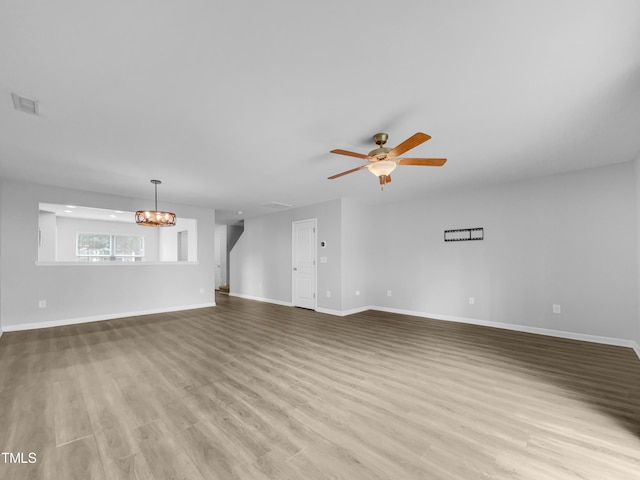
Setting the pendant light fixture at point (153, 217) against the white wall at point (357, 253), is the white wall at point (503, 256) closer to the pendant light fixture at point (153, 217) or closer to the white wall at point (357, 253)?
the white wall at point (357, 253)

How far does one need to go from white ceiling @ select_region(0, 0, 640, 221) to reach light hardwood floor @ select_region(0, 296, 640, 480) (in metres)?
2.47

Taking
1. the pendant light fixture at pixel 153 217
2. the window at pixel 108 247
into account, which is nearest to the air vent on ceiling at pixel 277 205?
the pendant light fixture at pixel 153 217

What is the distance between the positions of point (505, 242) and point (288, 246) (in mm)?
4741

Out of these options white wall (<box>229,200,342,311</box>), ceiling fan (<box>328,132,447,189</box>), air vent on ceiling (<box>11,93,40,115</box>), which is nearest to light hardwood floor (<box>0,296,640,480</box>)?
ceiling fan (<box>328,132,447,189</box>)

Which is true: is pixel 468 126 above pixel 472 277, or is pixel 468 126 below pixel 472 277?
above

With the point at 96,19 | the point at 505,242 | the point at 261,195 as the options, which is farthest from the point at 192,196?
the point at 505,242

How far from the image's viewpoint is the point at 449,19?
1.49 m

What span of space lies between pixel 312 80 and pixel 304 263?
5.09 meters

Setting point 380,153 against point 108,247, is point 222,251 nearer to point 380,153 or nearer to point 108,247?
point 108,247

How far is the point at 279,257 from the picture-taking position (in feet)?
24.5

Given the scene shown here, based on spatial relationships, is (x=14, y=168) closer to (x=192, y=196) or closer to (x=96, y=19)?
(x=192, y=196)

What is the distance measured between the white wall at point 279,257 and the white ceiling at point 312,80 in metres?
2.63

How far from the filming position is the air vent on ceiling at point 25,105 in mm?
2166

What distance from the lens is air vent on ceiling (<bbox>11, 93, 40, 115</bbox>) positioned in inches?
85.3
